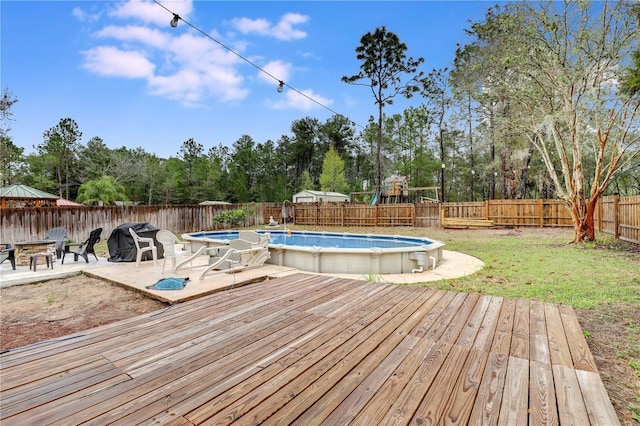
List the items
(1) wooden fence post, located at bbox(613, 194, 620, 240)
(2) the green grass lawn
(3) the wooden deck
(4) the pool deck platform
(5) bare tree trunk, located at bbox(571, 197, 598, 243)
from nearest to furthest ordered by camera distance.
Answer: (3) the wooden deck < (2) the green grass lawn < (4) the pool deck platform < (5) bare tree trunk, located at bbox(571, 197, 598, 243) < (1) wooden fence post, located at bbox(613, 194, 620, 240)

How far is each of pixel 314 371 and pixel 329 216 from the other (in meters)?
17.4

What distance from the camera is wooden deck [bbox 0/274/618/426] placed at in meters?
1.47

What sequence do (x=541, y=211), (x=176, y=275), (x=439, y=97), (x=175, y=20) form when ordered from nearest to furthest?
(x=176, y=275), (x=175, y=20), (x=541, y=211), (x=439, y=97)

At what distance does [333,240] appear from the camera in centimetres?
1226

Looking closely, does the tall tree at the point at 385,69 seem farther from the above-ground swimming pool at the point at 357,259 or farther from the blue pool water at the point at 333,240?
the above-ground swimming pool at the point at 357,259

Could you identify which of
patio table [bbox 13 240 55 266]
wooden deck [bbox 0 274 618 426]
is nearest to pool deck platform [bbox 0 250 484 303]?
patio table [bbox 13 240 55 266]

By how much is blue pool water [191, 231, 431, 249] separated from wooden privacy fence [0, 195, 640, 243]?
13.0ft

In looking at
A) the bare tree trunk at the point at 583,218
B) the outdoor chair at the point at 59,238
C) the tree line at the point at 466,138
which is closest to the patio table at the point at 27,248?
the outdoor chair at the point at 59,238

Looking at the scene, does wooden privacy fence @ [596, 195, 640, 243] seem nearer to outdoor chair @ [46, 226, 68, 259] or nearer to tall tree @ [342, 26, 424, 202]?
tall tree @ [342, 26, 424, 202]

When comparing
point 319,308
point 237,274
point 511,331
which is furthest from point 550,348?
point 237,274

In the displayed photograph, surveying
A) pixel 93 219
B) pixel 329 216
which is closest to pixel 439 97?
pixel 329 216

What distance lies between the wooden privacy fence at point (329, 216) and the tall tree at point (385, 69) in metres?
2.65

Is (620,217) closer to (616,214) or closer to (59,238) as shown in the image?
(616,214)

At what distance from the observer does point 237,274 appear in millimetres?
5586
